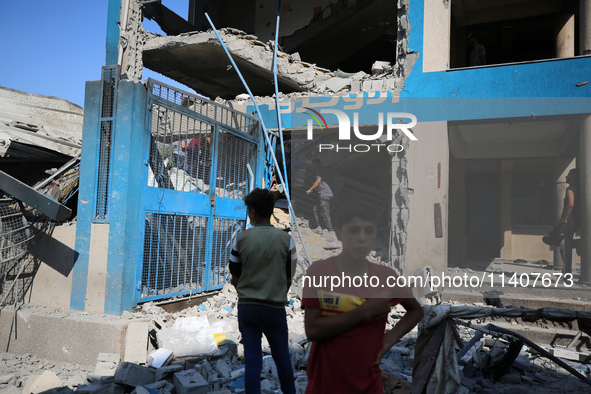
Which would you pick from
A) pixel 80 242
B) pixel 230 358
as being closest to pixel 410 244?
pixel 230 358

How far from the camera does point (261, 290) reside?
284 cm

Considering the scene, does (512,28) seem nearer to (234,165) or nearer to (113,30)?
(234,165)

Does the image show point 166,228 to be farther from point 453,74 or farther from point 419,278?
point 453,74

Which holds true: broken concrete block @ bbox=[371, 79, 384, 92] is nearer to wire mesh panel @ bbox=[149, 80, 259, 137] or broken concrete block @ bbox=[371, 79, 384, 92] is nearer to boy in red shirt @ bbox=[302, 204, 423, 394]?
wire mesh panel @ bbox=[149, 80, 259, 137]

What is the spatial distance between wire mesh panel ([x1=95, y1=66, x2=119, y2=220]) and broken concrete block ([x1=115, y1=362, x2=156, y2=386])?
1.96m

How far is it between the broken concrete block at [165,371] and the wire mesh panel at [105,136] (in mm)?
2056

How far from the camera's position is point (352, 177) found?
35.7 feet

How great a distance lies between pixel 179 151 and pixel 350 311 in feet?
15.7

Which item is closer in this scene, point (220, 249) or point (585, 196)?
point (585, 196)

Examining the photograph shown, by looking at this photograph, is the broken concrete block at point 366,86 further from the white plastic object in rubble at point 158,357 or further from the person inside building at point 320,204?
the white plastic object in rubble at point 158,357

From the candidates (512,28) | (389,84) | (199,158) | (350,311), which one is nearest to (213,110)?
(199,158)

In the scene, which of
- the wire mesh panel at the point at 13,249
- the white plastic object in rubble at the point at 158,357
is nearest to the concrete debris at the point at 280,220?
the white plastic object in rubble at the point at 158,357

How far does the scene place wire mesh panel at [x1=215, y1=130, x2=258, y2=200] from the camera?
675 cm

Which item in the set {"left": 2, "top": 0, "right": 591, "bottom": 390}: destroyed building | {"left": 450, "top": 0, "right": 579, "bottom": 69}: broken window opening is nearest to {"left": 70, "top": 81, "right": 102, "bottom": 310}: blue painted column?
{"left": 2, "top": 0, "right": 591, "bottom": 390}: destroyed building
